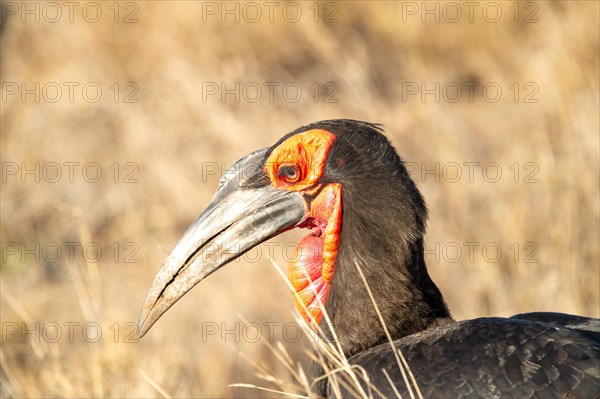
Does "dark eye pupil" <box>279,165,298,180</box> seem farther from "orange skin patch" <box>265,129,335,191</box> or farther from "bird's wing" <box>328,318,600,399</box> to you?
"bird's wing" <box>328,318,600,399</box>

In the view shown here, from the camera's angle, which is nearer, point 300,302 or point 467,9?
point 300,302

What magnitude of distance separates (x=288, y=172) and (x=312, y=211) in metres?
0.18

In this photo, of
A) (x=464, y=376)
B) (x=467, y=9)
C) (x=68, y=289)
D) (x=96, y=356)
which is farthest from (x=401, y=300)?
(x=467, y=9)

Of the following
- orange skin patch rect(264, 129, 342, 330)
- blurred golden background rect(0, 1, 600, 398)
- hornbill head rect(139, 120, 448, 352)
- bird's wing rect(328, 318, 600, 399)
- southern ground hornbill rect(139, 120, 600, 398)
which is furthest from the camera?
blurred golden background rect(0, 1, 600, 398)

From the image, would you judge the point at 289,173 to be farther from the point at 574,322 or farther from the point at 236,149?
the point at 236,149

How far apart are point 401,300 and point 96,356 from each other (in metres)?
1.93

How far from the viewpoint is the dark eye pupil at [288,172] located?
3.83m

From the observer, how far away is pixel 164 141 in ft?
26.9

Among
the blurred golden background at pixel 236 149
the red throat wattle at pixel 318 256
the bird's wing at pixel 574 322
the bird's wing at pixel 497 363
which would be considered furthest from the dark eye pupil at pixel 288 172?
the blurred golden background at pixel 236 149

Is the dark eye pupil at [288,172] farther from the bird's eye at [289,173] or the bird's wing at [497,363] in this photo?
the bird's wing at [497,363]

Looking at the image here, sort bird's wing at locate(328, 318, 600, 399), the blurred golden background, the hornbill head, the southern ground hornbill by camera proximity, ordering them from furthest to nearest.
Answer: the blurred golden background → the hornbill head → the southern ground hornbill → bird's wing at locate(328, 318, 600, 399)

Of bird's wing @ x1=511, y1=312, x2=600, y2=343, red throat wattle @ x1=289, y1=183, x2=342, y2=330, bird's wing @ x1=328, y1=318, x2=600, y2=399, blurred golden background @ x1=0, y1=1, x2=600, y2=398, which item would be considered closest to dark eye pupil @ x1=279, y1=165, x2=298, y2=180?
red throat wattle @ x1=289, y1=183, x2=342, y2=330

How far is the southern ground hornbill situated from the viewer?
3.32 metres

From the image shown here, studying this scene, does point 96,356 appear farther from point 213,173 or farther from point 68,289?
point 213,173
